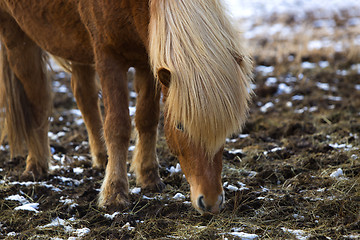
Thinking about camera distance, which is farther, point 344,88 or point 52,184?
point 344,88

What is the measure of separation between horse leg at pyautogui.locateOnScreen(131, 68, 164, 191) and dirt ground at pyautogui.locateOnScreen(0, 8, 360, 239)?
161 mm

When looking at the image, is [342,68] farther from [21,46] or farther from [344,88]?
[21,46]

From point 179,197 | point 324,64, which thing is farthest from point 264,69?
point 179,197

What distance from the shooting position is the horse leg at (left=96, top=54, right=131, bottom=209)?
10.9 ft

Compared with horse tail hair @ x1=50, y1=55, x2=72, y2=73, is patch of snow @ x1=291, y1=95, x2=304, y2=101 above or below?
below

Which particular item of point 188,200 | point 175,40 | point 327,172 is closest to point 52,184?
point 188,200

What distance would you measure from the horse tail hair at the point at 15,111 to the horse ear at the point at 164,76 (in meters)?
2.16

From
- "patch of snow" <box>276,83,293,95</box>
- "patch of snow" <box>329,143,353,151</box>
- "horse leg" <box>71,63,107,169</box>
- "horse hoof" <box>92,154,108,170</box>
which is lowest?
"patch of snow" <box>276,83,293,95</box>

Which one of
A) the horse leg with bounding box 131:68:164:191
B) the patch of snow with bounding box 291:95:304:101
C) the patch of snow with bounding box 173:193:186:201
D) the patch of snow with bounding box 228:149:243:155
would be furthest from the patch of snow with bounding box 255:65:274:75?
the patch of snow with bounding box 173:193:186:201

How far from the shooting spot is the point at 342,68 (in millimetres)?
8172

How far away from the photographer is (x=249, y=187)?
3.50 m

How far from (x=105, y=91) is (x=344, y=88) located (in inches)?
186

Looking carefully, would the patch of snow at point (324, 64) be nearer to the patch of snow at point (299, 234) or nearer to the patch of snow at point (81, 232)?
the patch of snow at point (299, 234)

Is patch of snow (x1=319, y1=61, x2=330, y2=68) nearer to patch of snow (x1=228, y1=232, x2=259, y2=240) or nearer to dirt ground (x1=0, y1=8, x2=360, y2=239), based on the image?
dirt ground (x1=0, y1=8, x2=360, y2=239)
